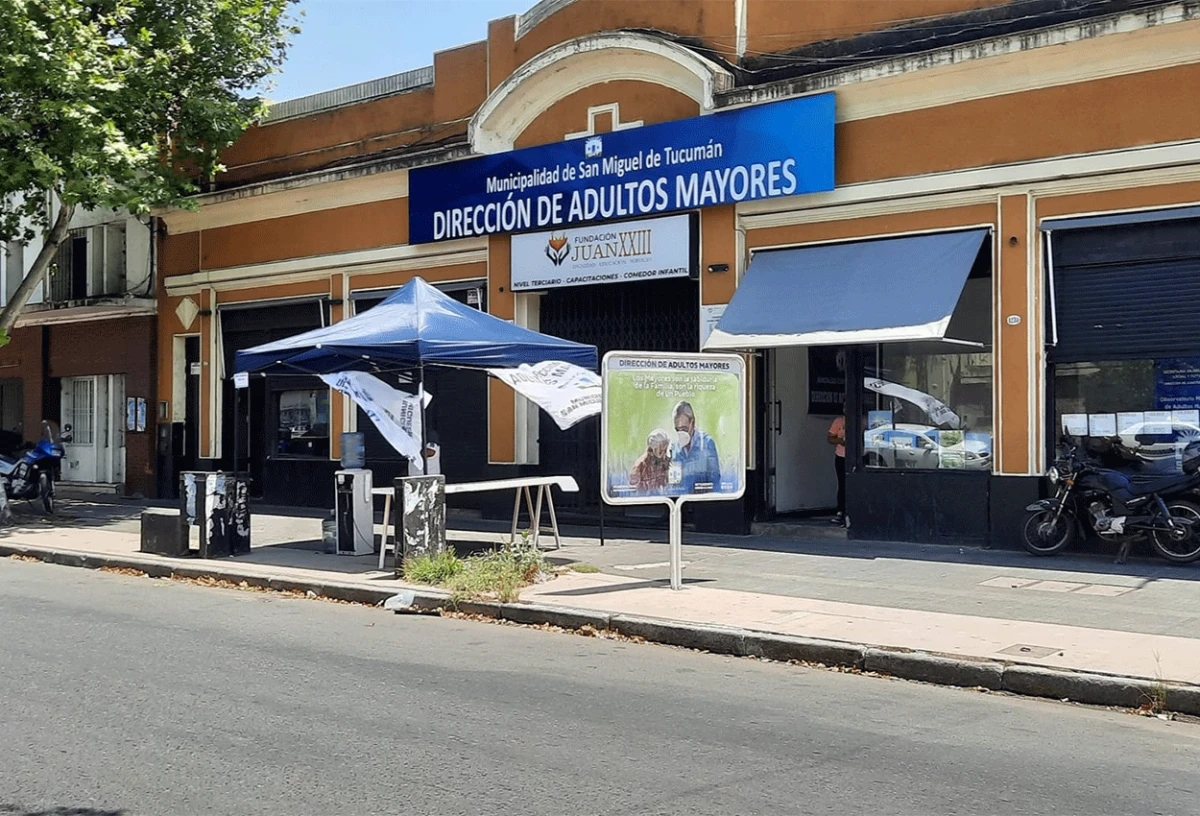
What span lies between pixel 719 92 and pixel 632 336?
3.67 meters

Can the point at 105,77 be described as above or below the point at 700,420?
above

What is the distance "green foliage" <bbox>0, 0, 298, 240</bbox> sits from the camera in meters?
16.1

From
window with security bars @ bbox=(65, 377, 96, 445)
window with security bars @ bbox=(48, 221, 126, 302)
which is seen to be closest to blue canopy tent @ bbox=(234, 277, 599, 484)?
window with security bars @ bbox=(48, 221, 126, 302)

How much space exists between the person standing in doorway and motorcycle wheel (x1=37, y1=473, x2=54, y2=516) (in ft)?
40.9

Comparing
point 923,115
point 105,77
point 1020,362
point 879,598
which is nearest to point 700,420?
point 879,598

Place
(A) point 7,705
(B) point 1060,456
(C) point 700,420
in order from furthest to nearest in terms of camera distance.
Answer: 1. (B) point 1060,456
2. (C) point 700,420
3. (A) point 7,705

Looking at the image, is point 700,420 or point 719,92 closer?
point 700,420

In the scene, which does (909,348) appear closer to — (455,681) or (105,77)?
(455,681)

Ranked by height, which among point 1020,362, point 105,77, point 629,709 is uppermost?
point 105,77

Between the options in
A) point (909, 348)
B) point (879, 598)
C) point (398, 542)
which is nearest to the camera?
point (879, 598)

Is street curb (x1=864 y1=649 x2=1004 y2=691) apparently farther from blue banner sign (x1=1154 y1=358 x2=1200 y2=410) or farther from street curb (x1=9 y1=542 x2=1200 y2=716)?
Answer: blue banner sign (x1=1154 y1=358 x2=1200 y2=410)

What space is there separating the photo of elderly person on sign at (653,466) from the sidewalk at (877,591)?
99cm

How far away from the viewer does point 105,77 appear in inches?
666

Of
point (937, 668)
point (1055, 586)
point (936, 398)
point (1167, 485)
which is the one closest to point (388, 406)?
point (936, 398)
